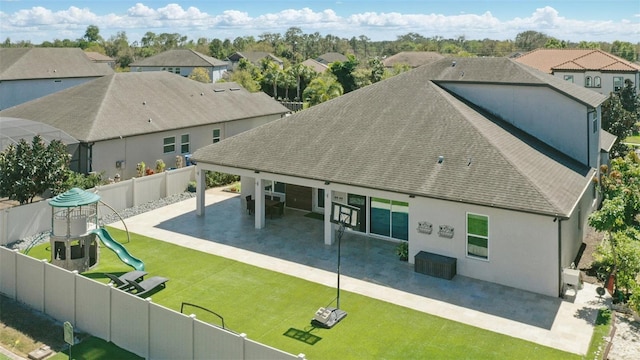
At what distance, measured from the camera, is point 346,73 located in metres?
74.6

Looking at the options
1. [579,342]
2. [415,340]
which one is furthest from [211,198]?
[579,342]

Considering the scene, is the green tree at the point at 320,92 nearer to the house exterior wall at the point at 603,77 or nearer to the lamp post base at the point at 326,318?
the house exterior wall at the point at 603,77

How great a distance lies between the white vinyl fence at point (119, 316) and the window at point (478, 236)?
10.2 m

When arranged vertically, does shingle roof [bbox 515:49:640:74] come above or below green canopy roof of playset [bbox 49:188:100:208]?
above

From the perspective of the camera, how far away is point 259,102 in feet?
149

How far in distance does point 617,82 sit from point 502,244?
178 feet

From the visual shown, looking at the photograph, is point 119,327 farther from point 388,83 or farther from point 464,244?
point 388,83

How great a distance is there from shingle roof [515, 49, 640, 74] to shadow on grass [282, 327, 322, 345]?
2342 inches

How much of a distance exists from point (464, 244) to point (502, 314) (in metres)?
3.27

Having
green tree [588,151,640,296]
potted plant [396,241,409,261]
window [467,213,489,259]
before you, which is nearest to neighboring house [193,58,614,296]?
window [467,213,489,259]

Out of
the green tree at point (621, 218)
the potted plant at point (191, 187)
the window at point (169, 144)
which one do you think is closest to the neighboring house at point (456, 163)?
the green tree at point (621, 218)

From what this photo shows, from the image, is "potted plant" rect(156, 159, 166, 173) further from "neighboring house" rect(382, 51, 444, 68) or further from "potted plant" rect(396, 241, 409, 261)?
"neighboring house" rect(382, 51, 444, 68)

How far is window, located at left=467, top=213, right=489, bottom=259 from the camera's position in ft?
61.1

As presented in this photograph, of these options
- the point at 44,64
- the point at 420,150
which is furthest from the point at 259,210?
the point at 44,64
